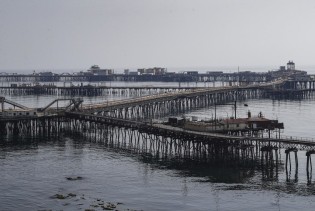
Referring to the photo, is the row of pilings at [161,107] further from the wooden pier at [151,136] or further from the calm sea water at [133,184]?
the calm sea water at [133,184]

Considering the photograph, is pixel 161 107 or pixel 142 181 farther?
pixel 161 107

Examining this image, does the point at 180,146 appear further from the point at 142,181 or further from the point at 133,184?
the point at 133,184

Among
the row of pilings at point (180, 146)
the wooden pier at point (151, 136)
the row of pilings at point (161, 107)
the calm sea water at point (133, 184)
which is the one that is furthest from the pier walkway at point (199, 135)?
the row of pilings at point (161, 107)

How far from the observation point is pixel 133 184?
6444cm

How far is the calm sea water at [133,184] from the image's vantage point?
55.7 metres

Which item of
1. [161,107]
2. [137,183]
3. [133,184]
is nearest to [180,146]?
[137,183]

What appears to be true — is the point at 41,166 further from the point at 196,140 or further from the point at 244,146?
the point at 244,146

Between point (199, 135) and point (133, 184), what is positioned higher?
point (199, 135)

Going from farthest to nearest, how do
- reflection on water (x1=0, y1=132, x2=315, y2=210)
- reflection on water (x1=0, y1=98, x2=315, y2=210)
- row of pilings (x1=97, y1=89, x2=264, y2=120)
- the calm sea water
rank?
row of pilings (x1=97, y1=89, x2=264, y2=120), reflection on water (x1=0, y1=132, x2=315, y2=210), reflection on water (x1=0, y1=98, x2=315, y2=210), the calm sea water

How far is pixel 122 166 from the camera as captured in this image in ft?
244

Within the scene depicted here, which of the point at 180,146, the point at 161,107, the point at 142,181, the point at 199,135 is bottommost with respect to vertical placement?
the point at 142,181

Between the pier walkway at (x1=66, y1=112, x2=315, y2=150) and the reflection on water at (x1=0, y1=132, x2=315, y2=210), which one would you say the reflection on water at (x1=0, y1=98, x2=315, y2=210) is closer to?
the reflection on water at (x1=0, y1=132, x2=315, y2=210)

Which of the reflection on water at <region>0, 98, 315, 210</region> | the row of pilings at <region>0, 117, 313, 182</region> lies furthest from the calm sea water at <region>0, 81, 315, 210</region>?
the row of pilings at <region>0, 117, 313, 182</region>

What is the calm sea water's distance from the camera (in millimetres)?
55656
